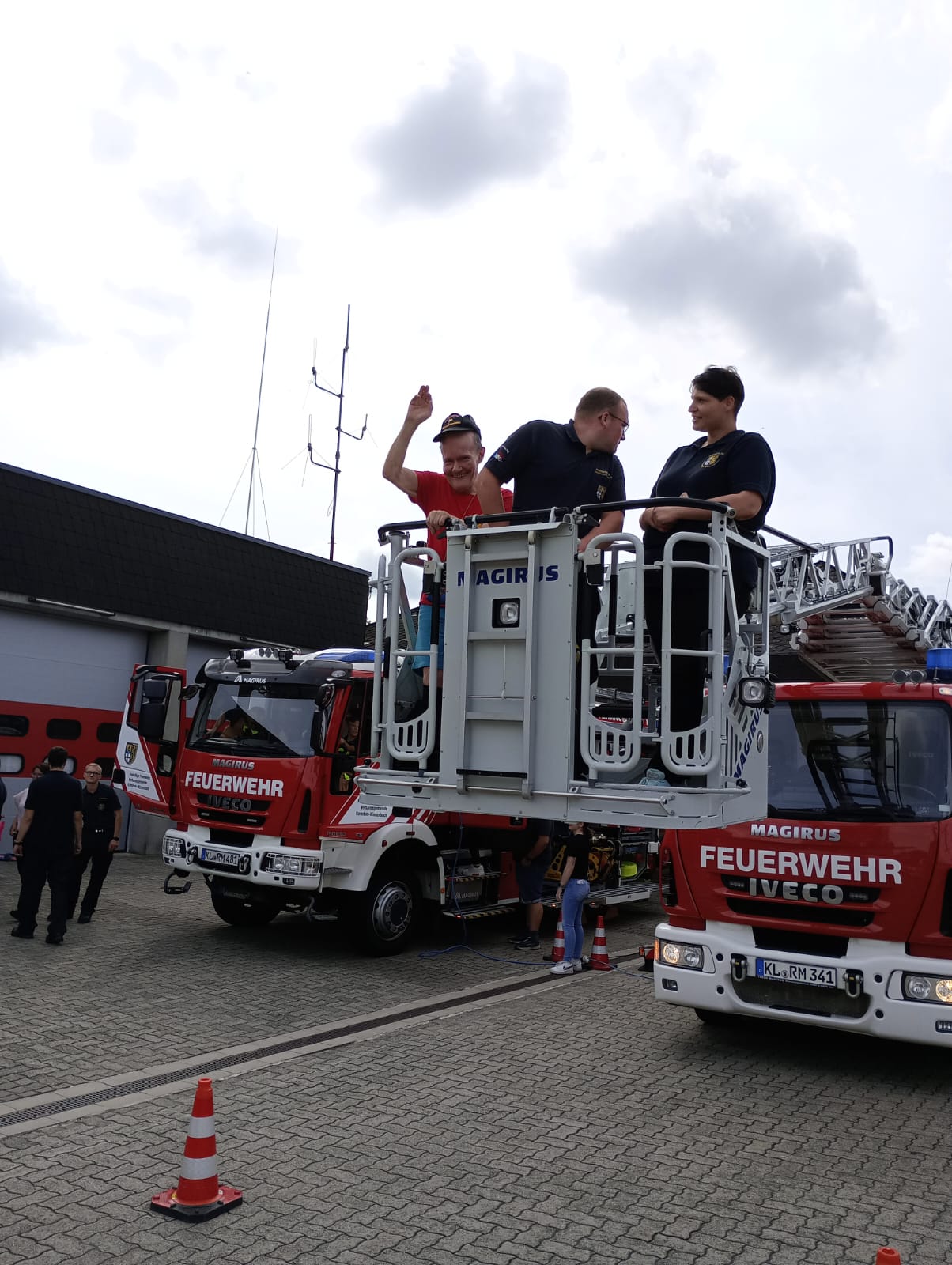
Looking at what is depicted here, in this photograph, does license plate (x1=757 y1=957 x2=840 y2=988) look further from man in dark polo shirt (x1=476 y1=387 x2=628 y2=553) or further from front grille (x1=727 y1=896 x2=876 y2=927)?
man in dark polo shirt (x1=476 y1=387 x2=628 y2=553)

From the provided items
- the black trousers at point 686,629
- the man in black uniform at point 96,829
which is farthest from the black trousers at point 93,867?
the black trousers at point 686,629

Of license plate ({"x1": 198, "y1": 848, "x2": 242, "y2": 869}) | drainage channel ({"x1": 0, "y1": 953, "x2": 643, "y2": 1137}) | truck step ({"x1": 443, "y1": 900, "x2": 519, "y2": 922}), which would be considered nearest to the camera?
drainage channel ({"x1": 0, "y1": 953, "x2": 643, "y2": 1137})

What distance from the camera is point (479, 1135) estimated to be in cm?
545

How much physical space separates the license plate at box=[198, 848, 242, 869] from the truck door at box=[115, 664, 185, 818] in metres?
0.79

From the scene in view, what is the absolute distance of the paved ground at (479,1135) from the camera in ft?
14.0

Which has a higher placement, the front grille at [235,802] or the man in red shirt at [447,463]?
the man in red shirt at [447,463]

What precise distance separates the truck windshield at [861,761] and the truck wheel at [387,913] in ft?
14.3

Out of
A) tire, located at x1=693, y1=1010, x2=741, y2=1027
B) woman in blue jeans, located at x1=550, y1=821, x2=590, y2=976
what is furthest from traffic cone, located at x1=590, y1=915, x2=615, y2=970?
tire, located at x1=693, y1=1010, x2=741, y2=1027

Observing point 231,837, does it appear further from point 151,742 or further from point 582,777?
point 582,777

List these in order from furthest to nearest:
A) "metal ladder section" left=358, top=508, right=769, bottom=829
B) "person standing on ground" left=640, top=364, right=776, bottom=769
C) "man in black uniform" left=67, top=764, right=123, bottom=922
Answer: "man in black uniform" left=67, top=764, right=123, bottom=922
"person standing on ground" left=640, top=364, right=776, bottom=769
"metal ladder section" left=358, top=508, right=769, bottom=829

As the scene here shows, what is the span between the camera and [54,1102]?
5.79 meters

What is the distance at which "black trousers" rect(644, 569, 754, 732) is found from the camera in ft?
12.6

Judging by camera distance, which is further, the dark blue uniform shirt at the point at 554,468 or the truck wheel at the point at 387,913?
the truck wheel at the point at 387,913

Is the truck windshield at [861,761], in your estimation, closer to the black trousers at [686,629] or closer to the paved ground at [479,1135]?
the paved ground at [479,1135]
